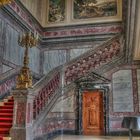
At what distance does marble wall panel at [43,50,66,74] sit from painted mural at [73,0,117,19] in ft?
7.29

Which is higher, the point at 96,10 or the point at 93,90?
the point at 96,10

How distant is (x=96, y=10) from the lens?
14.4 metres

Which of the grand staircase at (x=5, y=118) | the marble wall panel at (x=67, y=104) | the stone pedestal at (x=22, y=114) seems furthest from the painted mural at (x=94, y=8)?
the stone pedestal at (x=22, y=114)

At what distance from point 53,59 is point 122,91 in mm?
4068

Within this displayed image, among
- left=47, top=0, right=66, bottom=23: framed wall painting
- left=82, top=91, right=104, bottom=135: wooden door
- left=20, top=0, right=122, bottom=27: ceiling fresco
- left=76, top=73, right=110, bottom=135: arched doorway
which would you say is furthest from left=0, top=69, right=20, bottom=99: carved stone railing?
left=47, top=0, right=66, bottom=23: framed wall painting

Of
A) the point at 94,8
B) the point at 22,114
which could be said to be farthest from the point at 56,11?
the point at 22,114

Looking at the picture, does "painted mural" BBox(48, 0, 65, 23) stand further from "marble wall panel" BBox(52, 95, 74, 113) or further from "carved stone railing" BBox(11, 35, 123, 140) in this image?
"marble wall panel" BBox(52, 95, 74, 113)

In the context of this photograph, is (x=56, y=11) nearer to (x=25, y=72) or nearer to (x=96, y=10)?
(x=96, y=10)

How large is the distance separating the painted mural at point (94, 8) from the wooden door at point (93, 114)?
449 cm

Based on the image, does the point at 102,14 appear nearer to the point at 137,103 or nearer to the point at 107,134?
the point at 137,103

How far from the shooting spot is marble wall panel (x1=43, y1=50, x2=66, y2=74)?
14.0 meters

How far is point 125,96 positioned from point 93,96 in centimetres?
145

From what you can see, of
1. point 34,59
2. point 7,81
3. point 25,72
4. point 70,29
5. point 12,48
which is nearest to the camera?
point 25,72

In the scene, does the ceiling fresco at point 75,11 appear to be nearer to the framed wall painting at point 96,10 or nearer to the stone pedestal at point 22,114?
the framed wall painting at point 96,10
